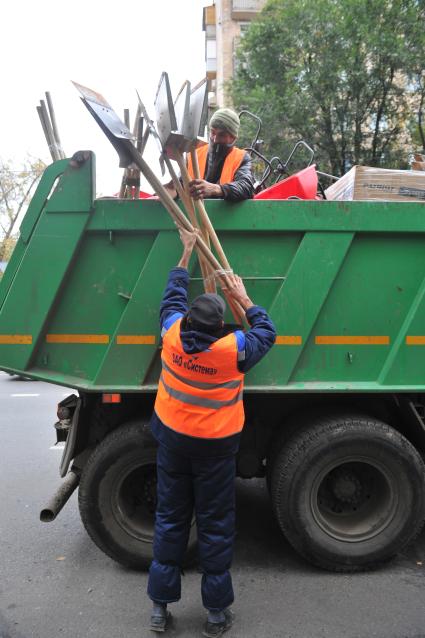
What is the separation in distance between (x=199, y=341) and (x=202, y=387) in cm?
26

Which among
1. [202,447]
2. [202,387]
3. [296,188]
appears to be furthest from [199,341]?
[296,188]

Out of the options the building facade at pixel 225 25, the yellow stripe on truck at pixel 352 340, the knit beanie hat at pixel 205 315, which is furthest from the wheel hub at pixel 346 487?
the building facade at pixel 225 25

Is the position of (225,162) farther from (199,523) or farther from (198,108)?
Answer: (199,523)

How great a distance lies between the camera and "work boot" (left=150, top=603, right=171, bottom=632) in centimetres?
262

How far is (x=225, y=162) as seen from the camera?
132 inches

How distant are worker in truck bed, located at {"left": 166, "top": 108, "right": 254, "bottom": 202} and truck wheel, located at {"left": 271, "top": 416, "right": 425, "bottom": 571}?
5.13 feet

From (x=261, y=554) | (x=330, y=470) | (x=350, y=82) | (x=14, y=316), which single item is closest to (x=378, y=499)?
(x=330, y=470)

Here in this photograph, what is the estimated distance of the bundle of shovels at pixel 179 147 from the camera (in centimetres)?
266

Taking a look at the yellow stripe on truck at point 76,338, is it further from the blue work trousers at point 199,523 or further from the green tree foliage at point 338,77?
the green tree foliage at point 338,77

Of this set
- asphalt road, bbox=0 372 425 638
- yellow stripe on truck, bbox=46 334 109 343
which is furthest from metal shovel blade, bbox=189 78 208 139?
asphalt road, bbox=0 372 425 638

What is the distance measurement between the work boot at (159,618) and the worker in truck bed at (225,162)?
2.32m

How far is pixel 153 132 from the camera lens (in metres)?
2.87

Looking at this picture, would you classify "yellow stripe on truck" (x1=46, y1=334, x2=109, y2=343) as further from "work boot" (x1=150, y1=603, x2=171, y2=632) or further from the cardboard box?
the cardboard box

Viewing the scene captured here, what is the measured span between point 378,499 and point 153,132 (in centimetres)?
276
